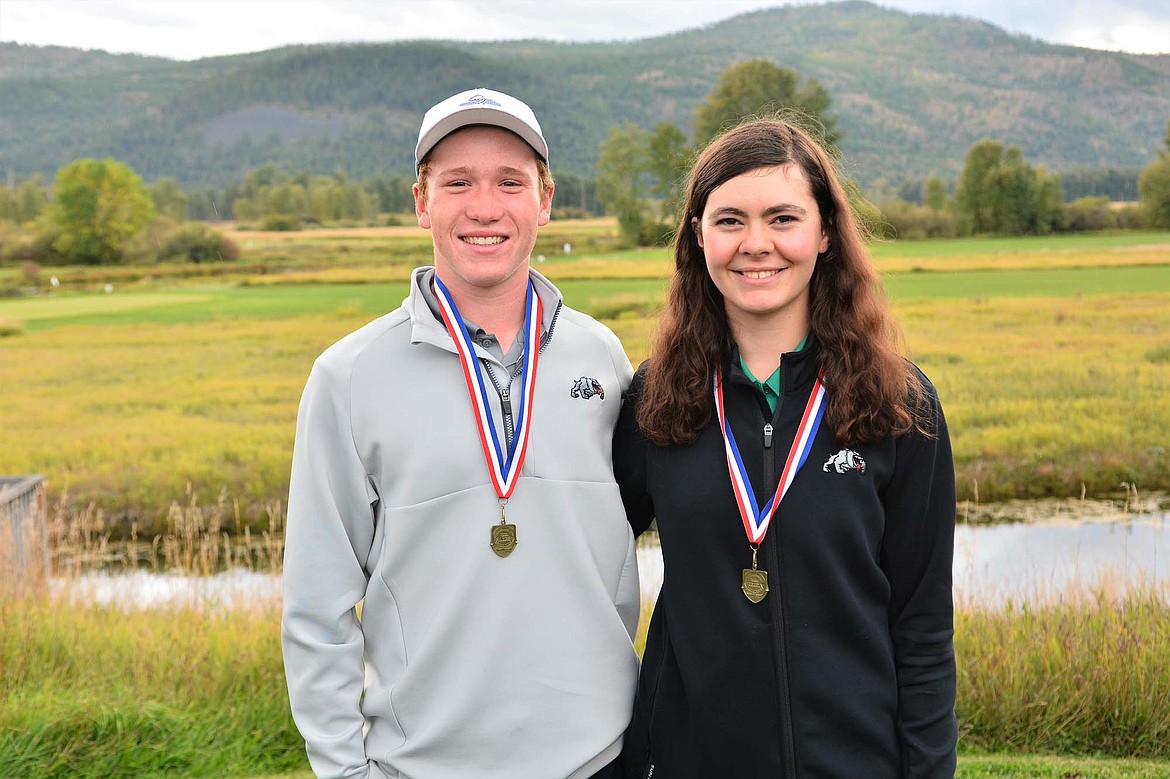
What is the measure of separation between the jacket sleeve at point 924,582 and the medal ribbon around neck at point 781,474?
0.24m

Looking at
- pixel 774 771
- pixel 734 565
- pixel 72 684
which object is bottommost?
pixel 72 684

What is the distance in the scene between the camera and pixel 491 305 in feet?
9.21

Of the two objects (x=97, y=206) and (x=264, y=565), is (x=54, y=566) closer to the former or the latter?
(x=264, y=565)

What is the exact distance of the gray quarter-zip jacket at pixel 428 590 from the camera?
2570mm

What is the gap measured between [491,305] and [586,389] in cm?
36

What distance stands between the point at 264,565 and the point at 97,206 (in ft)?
281

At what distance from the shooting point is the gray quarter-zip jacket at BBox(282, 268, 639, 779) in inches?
101

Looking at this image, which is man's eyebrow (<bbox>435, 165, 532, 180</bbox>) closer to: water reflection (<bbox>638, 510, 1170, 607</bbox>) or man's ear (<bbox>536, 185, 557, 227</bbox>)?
man's ear (<bbox>536, 185, 557, 227</bbox>)

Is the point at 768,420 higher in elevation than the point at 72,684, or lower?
higher

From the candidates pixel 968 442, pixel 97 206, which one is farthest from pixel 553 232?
pixel 968 442

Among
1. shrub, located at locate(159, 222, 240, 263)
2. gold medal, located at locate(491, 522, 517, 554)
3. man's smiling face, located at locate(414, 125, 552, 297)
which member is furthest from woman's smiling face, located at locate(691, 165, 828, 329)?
shrub, located at locate(159, 222, 240, 263)

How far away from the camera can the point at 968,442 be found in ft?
65.9

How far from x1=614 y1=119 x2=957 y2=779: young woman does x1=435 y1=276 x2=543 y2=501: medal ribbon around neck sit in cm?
36

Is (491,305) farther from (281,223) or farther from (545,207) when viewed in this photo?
(281,223)
